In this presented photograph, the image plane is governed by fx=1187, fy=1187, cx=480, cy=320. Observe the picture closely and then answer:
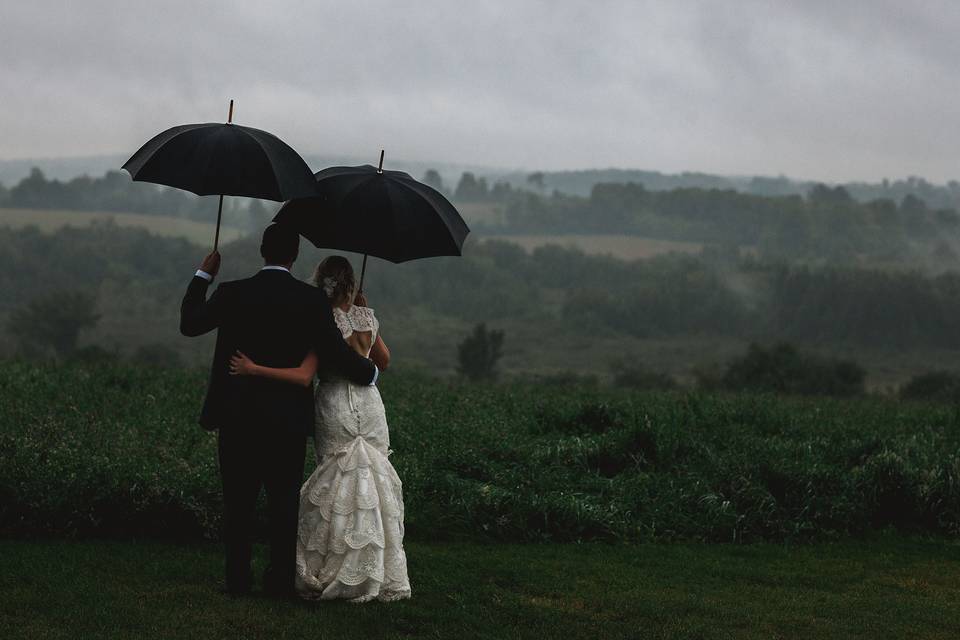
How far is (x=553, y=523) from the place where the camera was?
1134cm

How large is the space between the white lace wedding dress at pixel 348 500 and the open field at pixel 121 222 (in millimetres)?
168954

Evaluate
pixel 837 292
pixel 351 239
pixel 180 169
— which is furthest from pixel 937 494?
pixel 837 292

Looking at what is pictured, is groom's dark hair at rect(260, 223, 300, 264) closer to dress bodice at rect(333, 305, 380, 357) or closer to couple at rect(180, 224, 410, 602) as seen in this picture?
couple at rect(180, 224, 410, 602)

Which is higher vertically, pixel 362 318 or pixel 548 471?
pixel 362 318

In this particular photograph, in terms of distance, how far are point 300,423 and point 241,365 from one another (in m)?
0.53

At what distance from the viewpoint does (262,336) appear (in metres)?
7.39

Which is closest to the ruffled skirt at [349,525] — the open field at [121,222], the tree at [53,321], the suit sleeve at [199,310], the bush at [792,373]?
the suit sleeve at [199,310]

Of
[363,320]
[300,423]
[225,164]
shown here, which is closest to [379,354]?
[363,320]

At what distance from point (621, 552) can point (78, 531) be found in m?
4.77

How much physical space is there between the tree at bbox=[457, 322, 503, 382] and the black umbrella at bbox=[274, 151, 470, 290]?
286 feet

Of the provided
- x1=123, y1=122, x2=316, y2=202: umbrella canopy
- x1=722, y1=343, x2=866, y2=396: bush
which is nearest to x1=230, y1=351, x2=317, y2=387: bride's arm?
x1=123, y1=122, x2=316, y2=202: umbrella canopy

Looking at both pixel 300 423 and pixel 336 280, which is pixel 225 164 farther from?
pixel 300 423

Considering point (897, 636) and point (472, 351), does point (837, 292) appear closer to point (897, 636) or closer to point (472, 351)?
point (472, 351)

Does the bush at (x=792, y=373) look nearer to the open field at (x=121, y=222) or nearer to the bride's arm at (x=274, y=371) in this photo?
the bride's arm at (x=274, y=371)
